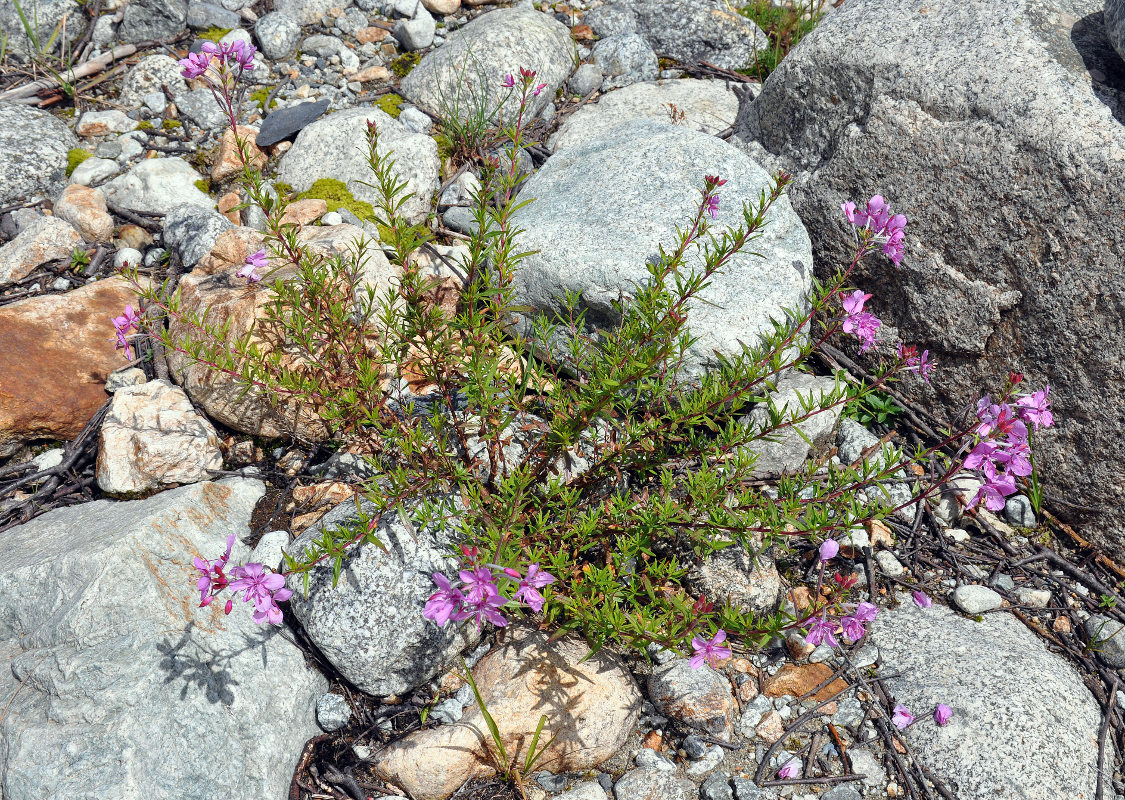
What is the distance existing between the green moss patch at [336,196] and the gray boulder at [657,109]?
5.38ft

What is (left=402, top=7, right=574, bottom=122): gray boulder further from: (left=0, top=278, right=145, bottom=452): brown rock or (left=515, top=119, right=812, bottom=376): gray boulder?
(left=0, top=278, right=145, bottom=452): brown rock

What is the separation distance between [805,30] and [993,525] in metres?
4.74

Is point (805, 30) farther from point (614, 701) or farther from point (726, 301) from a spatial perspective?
point (614, 701)

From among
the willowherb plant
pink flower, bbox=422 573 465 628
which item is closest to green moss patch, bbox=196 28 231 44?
the willowherb plant

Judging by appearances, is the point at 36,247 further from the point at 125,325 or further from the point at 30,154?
the point at 125,325

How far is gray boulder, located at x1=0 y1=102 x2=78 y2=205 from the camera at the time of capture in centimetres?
536

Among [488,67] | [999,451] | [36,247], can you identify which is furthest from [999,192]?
[36,247]

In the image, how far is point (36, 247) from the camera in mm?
4938

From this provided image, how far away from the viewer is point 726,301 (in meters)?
4.23

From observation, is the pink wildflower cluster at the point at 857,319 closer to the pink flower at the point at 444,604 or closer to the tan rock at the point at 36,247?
the pink flower at the point at 444,604

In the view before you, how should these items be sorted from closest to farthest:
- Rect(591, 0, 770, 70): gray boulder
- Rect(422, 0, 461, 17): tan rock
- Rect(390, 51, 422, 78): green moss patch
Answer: Rect(390, 51, 422, 78): green moss patch → Rect(591, 0, 770, 70): gray boulder → Rect(422, 0, 461, 17): tan rock

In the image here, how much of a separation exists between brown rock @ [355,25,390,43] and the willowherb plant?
3.57 metres

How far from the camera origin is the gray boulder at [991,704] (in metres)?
3.20

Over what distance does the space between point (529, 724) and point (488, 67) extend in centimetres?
510
